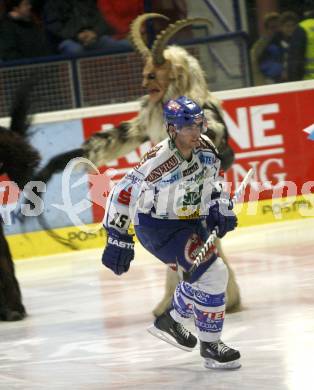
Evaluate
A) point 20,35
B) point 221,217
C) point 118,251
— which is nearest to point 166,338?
point 118,251

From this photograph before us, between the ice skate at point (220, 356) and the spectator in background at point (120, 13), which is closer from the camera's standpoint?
the ice skate at point (220, 356)

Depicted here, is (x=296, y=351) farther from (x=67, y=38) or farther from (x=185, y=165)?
(x=67, y=38)

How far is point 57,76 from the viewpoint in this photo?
40.5 ft

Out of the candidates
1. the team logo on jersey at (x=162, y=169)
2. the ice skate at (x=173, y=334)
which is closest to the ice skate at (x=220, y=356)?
the ice skate at (x=173, y=334)

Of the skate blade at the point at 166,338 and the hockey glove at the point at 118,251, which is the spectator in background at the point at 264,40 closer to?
the skate blade at the point at 166,338

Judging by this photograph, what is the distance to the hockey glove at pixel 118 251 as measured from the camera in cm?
649

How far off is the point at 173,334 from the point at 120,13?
6.23 m

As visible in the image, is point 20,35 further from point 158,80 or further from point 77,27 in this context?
point 158,80

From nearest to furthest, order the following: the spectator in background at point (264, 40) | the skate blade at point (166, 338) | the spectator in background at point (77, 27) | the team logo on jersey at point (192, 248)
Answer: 1. the team logo on jersey at point (192, 248)
2. the skate blade at point (166, 338)
3. the spectator in background at point (77, 27)
4. the spectator in background at point (264, 40)

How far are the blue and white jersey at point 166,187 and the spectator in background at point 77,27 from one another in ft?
18.9

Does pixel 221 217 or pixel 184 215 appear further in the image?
pixel 184 215

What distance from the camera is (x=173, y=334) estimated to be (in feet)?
22.7

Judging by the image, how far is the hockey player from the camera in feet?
21.3

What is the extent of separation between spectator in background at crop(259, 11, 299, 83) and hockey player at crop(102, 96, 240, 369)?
20.6 feet
